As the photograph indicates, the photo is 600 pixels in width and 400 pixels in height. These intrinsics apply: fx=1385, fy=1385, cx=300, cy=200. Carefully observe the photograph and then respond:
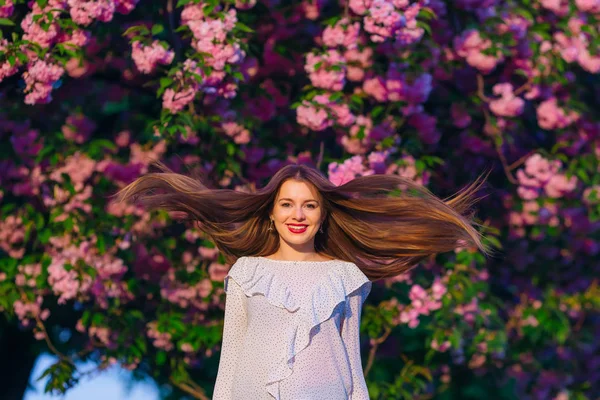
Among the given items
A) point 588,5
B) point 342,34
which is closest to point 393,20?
point 342,34

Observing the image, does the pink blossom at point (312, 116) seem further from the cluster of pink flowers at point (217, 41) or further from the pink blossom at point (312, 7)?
the pink blossom at point (312, 7)

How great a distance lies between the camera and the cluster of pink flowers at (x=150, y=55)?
8.12 metres

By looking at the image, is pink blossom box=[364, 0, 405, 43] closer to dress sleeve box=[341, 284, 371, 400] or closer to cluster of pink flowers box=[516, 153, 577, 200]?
cluster of pink flowers box=[516, 153, 577, 200]

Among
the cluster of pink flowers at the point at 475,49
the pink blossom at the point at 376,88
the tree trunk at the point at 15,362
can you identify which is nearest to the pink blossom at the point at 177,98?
the pink blossom at the point at 376,88

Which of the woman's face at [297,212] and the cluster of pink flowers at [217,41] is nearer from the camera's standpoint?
the woman's face at [297,212]

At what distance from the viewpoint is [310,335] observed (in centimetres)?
596

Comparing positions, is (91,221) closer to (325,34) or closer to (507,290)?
(325,34)

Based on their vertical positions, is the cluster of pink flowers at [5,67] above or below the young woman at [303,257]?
above

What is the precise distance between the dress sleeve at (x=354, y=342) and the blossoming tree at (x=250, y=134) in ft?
6.70

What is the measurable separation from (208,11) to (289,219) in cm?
238

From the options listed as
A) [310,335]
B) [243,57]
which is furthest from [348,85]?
[310,335]

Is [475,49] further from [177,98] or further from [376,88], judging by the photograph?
[177,98]

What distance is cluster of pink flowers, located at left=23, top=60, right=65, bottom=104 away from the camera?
7902 millimetres

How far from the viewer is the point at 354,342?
609 centimetres
